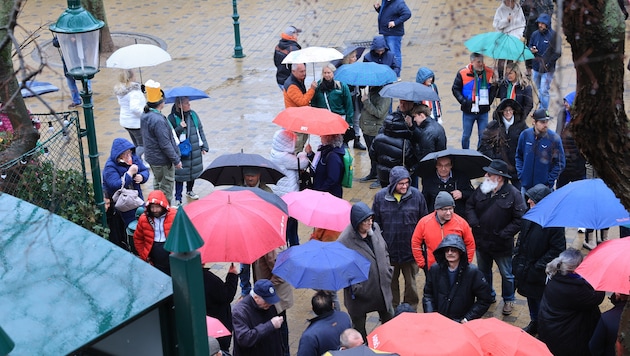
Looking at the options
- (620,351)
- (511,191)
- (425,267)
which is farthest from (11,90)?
(620,351)

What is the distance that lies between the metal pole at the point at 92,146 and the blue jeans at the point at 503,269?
166 inches

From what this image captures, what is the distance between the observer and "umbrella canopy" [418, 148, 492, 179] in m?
9.77

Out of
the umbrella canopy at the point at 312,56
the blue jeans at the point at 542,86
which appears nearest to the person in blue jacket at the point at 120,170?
the umbrella canopy at the point at 312,56

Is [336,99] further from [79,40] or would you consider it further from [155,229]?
[79,40]

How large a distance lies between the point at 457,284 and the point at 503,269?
4.74 feet

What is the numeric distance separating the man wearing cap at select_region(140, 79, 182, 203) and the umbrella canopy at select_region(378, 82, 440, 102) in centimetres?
300

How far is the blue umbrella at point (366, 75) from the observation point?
1242 centimetres

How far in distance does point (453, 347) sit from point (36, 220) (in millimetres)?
3233

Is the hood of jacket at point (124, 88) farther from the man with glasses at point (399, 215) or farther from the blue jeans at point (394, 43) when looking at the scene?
the blue jeans at point (394, 43)

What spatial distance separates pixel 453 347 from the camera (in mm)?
6176

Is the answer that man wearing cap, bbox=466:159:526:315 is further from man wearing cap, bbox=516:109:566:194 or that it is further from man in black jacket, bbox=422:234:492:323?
man wearing cap, bbox=516:109:566:194

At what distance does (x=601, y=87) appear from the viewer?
5.20 meters

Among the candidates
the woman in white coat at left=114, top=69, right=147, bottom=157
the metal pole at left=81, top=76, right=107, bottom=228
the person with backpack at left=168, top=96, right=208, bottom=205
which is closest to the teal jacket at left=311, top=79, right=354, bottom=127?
the person with backpack at left=168, top=96, right=208, bottom=205

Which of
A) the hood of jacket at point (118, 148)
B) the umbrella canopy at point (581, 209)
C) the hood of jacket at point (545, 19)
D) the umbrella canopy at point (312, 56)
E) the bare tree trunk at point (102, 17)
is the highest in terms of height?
the umbrella canopy at point (581, 209)
